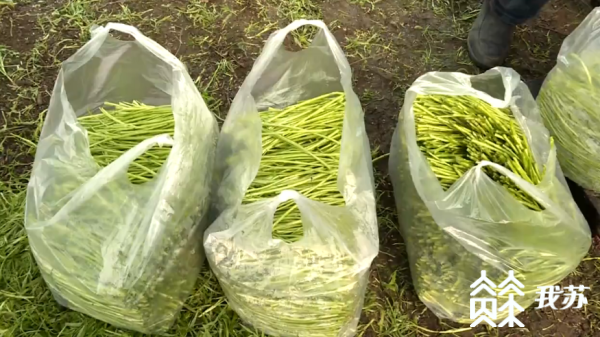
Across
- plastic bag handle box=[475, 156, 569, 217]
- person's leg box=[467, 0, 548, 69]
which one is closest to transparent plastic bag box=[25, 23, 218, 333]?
plastic bag handle box=[475, 156, 569, 217]

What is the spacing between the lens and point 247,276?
110cm

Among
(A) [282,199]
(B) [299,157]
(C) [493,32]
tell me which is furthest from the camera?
(C) [493,32]

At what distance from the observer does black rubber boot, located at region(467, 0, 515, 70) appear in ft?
5.67

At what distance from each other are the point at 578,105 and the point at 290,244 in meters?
0.79

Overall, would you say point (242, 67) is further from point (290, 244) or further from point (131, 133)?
point (290, 244)

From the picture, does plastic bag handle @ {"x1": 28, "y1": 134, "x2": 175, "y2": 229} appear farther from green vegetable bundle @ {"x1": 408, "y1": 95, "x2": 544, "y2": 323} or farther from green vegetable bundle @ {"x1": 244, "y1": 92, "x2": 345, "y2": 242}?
green vegetable bundle @ {"x1": 408, "y1": 95, "x2": 544, "y2": 323}

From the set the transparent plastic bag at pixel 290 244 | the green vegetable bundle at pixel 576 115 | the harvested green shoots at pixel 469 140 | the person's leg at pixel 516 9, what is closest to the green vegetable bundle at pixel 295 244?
the transparent plastic bag at pixel 290 244

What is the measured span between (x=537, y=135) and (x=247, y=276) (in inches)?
27.0

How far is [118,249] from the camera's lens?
1074 mm

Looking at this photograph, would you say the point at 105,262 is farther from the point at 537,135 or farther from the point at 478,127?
the point at 537,135

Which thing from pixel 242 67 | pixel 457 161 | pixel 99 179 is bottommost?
→ pixel 242 67

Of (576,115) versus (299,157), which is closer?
(299,157)

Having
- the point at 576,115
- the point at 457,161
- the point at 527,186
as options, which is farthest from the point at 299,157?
the point at 576,115

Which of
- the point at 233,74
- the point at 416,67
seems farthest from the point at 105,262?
the point at 416,67
